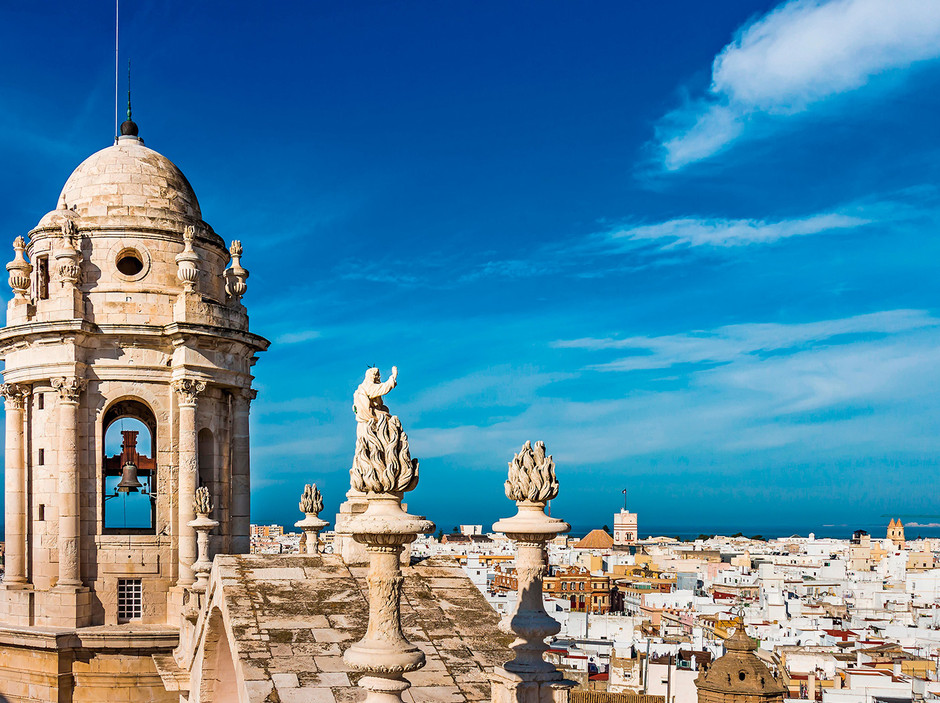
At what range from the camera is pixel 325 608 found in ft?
35.8

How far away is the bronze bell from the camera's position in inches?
731

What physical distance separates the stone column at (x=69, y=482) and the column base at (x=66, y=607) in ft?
0.41

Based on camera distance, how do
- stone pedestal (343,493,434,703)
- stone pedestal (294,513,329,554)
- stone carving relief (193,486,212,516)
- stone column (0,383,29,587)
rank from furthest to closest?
stone column (0,383,29,587), stone carving relief (193,486,212,516), stone pedestal (294,513,329,554), stone pedestal (343,493,434,703)

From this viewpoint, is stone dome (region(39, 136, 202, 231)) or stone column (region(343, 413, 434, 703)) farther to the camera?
stone dome (region(39, 136, 202, 231))

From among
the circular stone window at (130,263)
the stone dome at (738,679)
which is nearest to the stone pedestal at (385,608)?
the circular stone window at (130,263)

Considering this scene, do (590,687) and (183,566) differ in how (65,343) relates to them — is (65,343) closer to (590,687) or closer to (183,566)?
(183,566)

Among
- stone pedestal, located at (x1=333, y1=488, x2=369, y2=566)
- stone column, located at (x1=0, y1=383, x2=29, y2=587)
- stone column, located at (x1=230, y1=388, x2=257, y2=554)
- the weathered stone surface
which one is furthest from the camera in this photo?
stone column, located at (x1=230, y1=388, x2=257, y2=554)

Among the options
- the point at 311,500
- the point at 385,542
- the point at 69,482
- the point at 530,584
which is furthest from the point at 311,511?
the point at 385,542

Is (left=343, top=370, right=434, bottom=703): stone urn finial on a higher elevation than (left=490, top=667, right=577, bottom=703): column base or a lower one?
higher

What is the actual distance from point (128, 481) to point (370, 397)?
9.43 meters

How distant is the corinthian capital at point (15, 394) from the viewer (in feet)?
60.0

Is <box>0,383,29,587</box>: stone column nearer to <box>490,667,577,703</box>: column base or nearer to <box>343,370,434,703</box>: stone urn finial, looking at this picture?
<box>490,667,577,703</box>: column base

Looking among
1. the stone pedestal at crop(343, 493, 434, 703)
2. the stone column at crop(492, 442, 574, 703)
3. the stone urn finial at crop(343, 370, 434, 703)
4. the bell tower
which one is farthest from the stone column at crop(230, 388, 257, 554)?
the stone pedestal at crop(343, 493, 434, 703)

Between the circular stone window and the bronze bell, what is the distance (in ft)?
10.7
